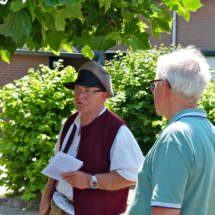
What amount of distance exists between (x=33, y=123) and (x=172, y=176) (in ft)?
15.2

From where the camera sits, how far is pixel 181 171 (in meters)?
1.83

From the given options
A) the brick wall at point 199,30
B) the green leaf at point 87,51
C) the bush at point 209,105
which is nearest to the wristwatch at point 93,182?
the green leaf at point 87,51

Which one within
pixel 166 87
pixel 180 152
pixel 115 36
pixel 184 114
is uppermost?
pixel 115 36

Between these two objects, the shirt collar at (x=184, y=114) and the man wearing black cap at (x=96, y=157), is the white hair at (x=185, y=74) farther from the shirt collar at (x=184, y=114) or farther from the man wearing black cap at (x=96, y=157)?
the man wearing black cap at (x=96, y=157)

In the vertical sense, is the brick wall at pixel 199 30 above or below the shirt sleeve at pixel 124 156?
above

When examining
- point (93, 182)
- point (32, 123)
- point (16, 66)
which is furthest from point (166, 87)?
point (16, 66)

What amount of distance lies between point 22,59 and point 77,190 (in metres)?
→ 13.5

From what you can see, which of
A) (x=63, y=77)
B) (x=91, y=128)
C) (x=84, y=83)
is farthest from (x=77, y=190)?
(x=63, y=77)

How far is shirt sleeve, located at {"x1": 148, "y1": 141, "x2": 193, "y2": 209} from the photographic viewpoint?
6.00 feet

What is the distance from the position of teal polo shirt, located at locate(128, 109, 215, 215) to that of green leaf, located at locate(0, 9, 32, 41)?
38.0 inches

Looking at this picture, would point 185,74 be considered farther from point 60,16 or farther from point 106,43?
point 106,43

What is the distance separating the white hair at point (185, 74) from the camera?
79.5 inches

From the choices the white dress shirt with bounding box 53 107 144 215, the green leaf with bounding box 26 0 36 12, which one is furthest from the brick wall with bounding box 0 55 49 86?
the green leaf with bounding box 26 0 36 12

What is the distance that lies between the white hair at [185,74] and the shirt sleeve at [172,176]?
29cm
